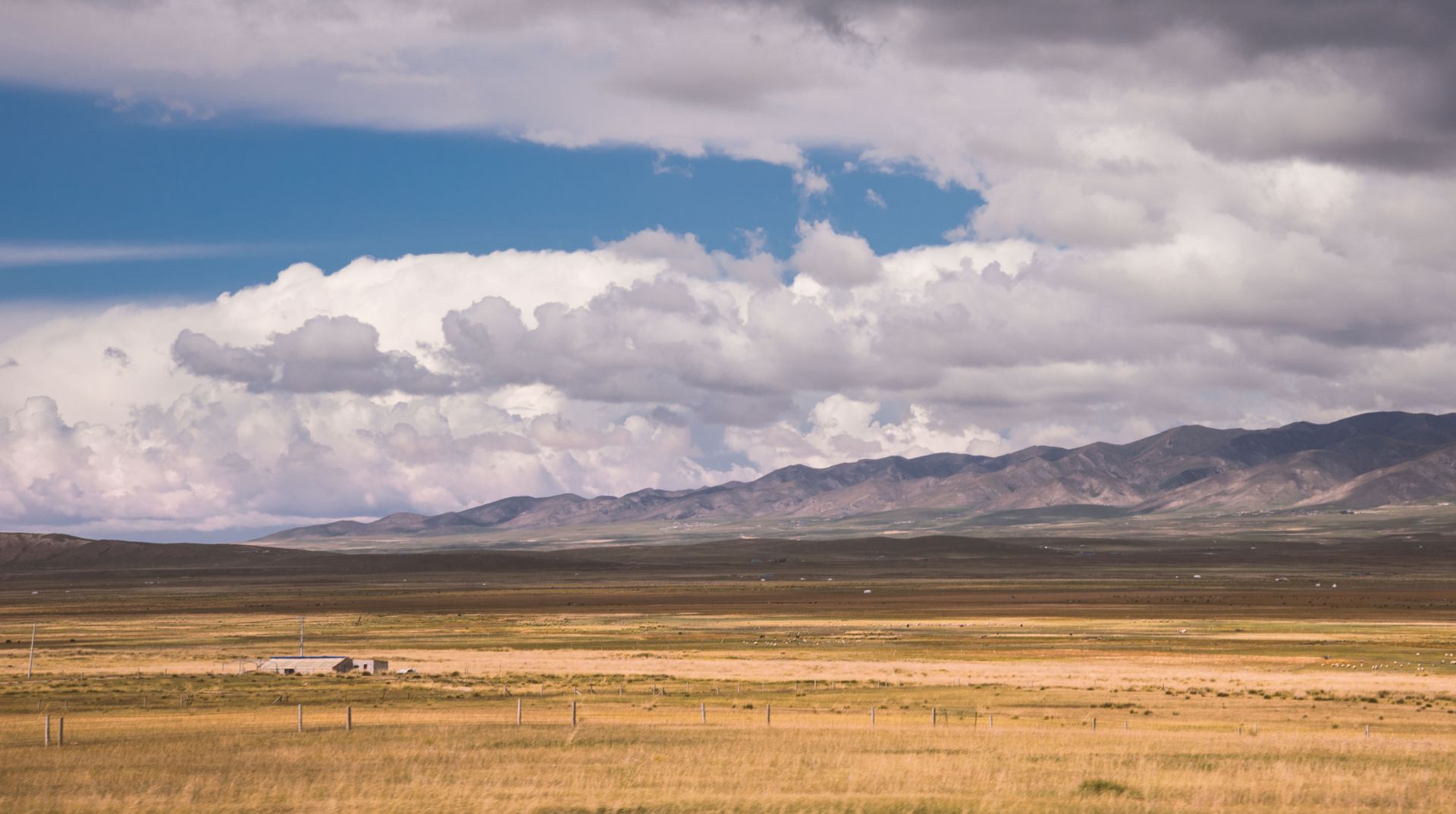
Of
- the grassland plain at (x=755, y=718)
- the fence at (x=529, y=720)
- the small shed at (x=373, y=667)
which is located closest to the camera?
the grassland plain at (x=755, y=718)

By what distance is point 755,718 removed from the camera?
170 ft

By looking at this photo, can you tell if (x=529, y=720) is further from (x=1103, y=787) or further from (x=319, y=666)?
(x=319, y=666)

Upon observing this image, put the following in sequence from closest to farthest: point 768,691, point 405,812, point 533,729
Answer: point 405,812 < point 533,729 < point 768,691

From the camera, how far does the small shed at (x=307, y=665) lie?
7419 centimetres

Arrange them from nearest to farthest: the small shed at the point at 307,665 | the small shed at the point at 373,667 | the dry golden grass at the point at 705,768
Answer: the dry golden grass at the point at 705,768, the small shed at the point at 373,667, the small shed at the point at 307,665

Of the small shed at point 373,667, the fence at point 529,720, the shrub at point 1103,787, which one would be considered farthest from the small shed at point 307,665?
the shrub at point 1103,787

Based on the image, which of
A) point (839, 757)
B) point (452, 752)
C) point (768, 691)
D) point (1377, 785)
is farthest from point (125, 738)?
point (1377, 785)

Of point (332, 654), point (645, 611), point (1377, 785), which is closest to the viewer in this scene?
point (1377, 785)

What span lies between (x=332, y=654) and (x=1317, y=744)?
63.6 metres

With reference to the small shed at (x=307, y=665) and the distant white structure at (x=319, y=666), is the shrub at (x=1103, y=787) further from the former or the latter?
the small shed at (x=307, y=665)

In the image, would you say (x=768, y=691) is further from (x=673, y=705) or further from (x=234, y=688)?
(x=234, y=688)

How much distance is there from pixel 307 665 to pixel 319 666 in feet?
2.95

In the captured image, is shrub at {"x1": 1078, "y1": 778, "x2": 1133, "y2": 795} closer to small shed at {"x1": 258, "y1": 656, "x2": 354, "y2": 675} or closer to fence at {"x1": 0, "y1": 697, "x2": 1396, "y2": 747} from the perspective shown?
fence at {"x1": 0, "y1": 697, "x2": 1396, "y2": 747}

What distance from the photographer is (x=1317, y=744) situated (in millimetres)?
43188
